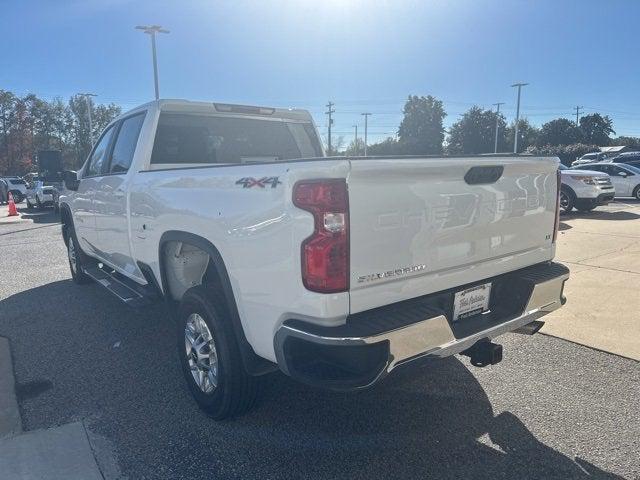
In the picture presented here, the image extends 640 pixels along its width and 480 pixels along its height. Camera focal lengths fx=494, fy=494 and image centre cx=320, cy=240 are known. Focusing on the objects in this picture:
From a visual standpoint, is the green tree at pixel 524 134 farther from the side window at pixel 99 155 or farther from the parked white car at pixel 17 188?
the side window at pixel 99 155

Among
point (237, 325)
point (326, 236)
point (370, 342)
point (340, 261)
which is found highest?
point (326, 236)

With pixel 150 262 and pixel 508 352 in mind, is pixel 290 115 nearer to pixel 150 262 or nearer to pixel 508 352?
pixel 150 262

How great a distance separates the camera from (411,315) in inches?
96.5

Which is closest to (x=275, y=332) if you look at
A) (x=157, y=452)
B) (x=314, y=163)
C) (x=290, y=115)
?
(x=314, y=163)

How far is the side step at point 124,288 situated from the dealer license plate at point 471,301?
95.6 inches

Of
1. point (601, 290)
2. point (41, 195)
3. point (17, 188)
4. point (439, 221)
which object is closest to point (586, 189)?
point (601, 290)

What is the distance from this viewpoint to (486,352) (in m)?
2.98

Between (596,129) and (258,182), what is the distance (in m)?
→ 97.0

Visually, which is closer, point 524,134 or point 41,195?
point 41,195

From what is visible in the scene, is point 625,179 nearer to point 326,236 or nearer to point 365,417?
point 365,417

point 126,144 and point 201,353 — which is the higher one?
point 126,144

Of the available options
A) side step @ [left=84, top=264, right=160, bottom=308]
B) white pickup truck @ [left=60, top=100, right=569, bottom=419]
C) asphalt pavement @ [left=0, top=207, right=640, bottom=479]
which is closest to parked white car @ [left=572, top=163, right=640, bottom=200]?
asphalt pavement @ [left=0, top=207, right=640, bottom=479]

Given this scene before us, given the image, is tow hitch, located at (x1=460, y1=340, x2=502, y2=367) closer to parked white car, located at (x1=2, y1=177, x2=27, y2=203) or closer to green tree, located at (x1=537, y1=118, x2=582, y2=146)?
parked white car, located at (x1=2, y1=177, x2=27, y2=203)

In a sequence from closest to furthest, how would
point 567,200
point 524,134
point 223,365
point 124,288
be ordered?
point 223,365 → point 124,288 → point 567,200 → point 524,134
